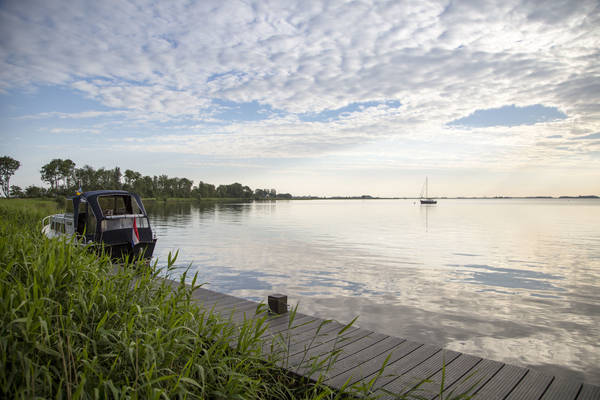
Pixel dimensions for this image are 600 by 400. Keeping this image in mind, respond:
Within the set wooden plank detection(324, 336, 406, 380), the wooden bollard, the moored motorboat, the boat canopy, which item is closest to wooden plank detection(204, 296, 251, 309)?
the wooden bollard

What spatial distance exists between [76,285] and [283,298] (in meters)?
3.52

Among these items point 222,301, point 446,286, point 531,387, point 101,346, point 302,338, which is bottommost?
point 446,286

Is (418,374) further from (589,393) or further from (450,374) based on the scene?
(589,393)

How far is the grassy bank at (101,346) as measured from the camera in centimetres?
223

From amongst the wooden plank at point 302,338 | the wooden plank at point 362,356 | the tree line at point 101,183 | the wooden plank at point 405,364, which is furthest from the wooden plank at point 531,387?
the tree line at point 101,183

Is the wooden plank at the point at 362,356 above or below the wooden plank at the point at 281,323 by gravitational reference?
above

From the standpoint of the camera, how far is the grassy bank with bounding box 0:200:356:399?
223cm

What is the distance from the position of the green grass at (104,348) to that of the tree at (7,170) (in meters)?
106

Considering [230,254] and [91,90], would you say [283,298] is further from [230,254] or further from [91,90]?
[91,90]

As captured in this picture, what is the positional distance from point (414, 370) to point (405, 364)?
0.57ft

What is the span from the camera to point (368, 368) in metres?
3.86

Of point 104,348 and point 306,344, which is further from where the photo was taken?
point 306,344

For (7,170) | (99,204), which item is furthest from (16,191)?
(99,204)

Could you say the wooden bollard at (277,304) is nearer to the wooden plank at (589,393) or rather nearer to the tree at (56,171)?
the wooden plank at (589,393)
